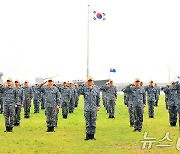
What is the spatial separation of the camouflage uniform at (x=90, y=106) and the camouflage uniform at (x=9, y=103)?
3215 millimetres

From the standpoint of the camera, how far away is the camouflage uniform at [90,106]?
601 inches

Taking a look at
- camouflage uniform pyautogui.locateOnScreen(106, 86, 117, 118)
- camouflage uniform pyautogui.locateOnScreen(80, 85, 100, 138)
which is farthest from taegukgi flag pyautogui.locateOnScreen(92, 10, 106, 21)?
camouflage uniform pyautogui.locateOnScreen(80, 85, 100, 138)

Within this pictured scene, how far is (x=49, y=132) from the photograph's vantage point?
691 inches

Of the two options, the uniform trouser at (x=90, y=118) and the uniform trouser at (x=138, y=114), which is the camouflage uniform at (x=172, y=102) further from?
the uniform trouser at (x=90, y=118)

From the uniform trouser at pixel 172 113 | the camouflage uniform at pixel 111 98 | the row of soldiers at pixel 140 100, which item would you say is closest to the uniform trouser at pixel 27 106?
the camouflage uniform at pixel 111 98

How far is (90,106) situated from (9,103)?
11.9ft

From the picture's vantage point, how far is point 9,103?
57.3ft

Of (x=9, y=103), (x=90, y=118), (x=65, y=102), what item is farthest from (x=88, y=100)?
(x=65, y=102)

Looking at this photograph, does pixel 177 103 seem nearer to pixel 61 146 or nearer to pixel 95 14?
pixel 61 146

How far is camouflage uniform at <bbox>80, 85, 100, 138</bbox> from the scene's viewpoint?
1527 cm

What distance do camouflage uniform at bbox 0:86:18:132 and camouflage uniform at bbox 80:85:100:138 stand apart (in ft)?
10.5

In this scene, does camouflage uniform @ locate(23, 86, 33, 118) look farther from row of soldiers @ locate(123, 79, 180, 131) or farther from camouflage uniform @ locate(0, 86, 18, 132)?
row of soldiers @ locate(123, 79, 180, 131)

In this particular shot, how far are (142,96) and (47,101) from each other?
139 inches

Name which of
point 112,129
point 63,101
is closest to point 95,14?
point 63,101
